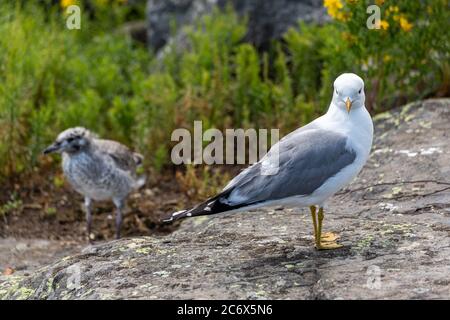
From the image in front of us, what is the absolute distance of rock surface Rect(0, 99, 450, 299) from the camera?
3932 mm

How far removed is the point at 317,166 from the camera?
4453 mm

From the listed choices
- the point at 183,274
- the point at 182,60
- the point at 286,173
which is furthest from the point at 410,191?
the point at 182,60

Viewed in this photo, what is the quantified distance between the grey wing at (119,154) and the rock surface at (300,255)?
3.79 ft

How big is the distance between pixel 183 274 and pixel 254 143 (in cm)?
330

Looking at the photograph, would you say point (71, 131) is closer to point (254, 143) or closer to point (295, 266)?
point (254, 143)

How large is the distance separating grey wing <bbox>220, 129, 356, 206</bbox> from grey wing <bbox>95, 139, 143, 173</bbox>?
2.39 meters

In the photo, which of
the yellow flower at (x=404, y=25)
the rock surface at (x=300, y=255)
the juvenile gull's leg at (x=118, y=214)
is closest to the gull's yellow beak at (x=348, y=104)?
the rock surface at (x=300, y=255)

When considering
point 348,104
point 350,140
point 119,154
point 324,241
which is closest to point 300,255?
point 324,241

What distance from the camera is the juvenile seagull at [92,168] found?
654 centimetres

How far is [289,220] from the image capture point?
5129 mm

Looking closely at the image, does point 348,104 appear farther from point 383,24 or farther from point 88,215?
point 88,215

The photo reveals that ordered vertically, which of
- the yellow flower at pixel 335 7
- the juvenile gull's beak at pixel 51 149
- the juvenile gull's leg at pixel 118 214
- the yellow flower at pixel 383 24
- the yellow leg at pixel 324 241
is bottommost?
the juvenile gull's leg at pixel 118 214

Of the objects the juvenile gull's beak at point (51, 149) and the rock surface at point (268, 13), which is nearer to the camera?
the juvenile gull's beak at point (51, 149)

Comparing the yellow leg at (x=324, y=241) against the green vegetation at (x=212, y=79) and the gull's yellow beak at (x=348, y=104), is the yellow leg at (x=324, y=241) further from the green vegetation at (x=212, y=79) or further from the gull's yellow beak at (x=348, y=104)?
the green vegetation at (x=212, y=79)
